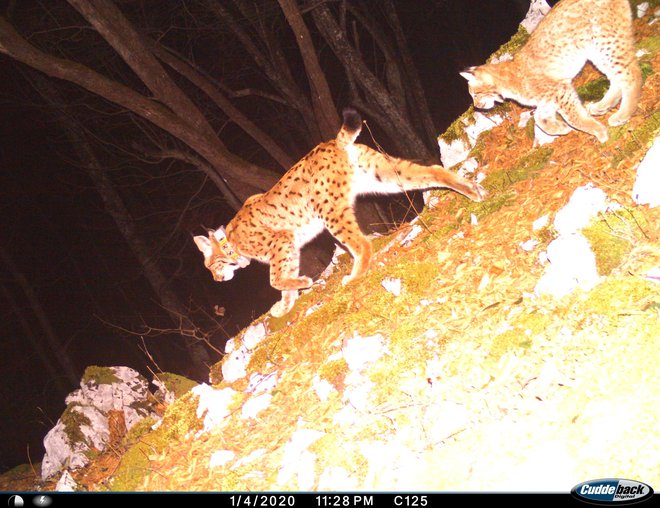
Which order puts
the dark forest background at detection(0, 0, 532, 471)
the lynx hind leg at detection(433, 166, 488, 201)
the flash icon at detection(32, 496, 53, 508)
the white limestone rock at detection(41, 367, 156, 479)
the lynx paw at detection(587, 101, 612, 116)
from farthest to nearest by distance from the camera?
the dark forest background at detection(0, 0, 532, 471), the white limestone rock at detection(41, 367, 156, 479), the lynx hind leg at detection(433, 166, 488, 201), the lynx paw at detection(587, 101, 612, 116), the flash icon at detection(32, 496, 53, 508)

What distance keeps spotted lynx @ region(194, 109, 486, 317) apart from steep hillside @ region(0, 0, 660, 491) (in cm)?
45

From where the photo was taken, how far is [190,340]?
512 inches

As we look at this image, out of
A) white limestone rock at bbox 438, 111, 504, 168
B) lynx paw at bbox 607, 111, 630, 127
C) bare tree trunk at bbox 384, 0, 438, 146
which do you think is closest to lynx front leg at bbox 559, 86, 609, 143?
lynx paw at bbox 607, 111, 630, 127

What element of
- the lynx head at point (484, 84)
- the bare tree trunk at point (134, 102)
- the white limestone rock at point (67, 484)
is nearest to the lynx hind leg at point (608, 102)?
the lynx head at point (484, 84)

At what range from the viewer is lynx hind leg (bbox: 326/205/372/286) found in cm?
599

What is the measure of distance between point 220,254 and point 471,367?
4.97m

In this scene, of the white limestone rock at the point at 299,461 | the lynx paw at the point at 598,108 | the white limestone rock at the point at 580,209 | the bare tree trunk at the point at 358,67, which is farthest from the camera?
the bare tree trunk at the point at 358,67

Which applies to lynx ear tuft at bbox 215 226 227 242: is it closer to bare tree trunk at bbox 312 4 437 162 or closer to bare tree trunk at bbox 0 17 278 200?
bare tree trunk at bbox 0 17 278 200

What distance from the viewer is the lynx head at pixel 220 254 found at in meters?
7.61

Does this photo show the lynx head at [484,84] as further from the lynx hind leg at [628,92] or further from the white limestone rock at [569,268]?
the white limestone rock at [569,268]

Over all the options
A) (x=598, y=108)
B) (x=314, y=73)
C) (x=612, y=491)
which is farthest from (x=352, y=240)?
(x=612, y=491)

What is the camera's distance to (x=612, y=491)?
2391 mm

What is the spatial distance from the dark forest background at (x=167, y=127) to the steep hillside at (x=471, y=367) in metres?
1.98

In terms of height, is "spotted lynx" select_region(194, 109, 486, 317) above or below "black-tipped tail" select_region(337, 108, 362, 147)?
below
